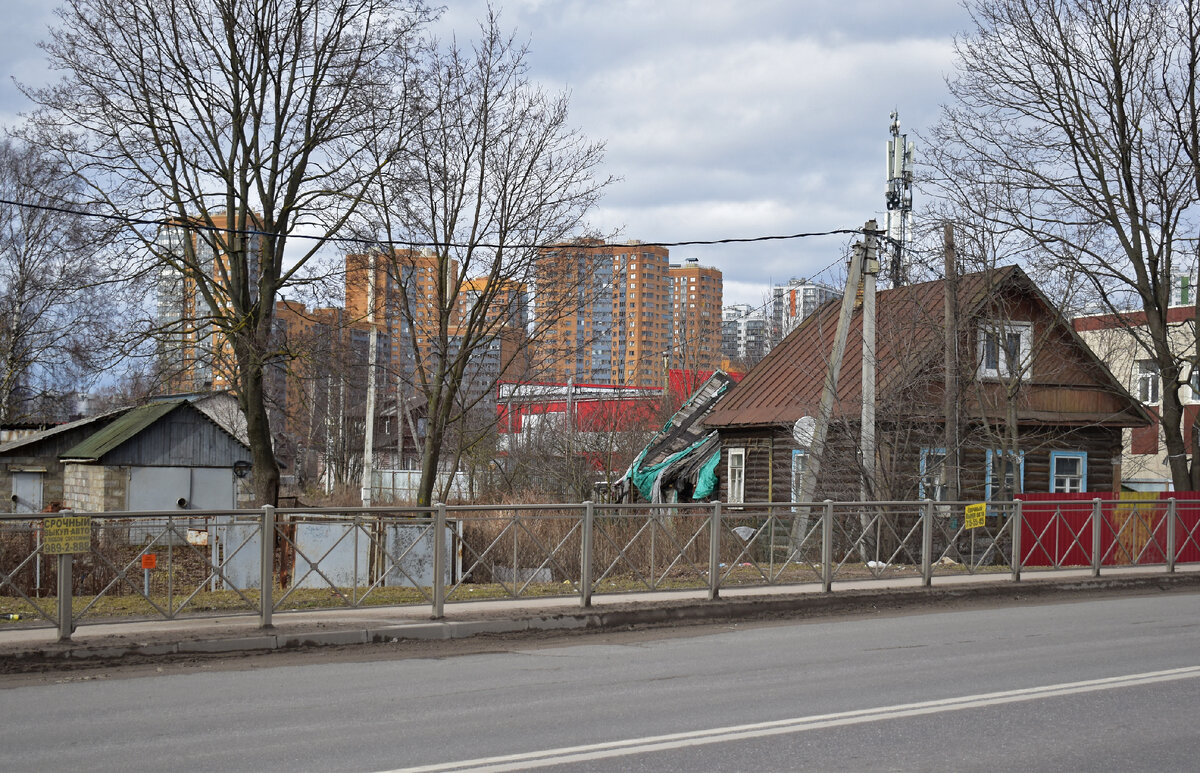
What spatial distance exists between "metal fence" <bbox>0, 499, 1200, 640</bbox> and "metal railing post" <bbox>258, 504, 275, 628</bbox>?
18 millimetres

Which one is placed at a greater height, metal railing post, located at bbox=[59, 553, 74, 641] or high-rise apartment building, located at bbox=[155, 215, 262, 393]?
high-rise apartment building, located at bbox=[155, 215, 262, 393]

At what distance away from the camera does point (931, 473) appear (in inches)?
841

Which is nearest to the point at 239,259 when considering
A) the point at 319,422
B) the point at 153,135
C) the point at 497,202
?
Answer: the point at 153,135

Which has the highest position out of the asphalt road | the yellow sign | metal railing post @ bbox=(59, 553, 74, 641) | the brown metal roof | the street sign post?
the brown metal roof

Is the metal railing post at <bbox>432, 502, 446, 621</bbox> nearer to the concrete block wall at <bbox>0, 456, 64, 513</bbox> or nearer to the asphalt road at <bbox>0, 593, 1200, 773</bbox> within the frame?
the asphalt road at <bbox>0, 593, 1200, 773</bbox>

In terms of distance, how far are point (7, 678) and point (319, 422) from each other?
183ft

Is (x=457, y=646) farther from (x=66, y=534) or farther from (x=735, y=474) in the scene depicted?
(x=735, y=474)

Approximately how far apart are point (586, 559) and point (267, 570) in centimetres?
371

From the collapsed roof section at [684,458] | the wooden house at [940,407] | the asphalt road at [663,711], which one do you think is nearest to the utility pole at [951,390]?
the wooden house at [940,407]

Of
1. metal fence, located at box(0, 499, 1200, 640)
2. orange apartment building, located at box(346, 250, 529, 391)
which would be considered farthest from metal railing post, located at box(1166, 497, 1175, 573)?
orange apartment building, located at box(346, 250, 529, 391)

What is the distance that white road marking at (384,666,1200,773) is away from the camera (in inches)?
241

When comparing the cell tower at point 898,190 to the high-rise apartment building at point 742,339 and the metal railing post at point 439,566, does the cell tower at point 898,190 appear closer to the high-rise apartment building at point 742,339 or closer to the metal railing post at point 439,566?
the metal railing post at point 439,566

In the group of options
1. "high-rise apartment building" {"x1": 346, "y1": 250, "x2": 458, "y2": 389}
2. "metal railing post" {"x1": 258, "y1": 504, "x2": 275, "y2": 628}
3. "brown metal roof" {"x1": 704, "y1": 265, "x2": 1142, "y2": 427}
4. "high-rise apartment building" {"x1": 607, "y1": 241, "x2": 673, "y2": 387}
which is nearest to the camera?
"metal railing post" {"x1": 258, "y1": 504, "x2": 275, "y2": 628}

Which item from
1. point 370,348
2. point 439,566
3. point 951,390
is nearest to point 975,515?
point 951,390
